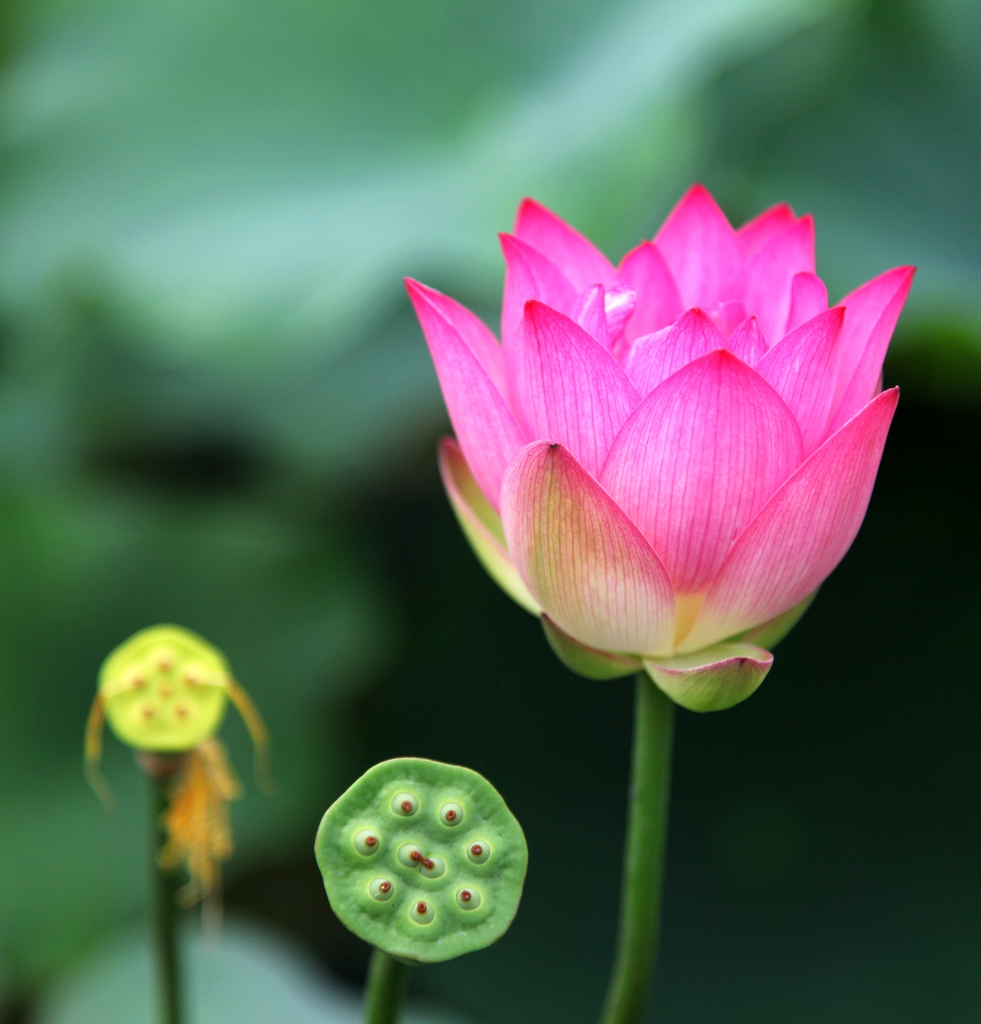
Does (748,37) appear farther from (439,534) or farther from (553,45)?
(439,534)

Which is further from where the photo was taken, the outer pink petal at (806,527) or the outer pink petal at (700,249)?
the outer pink petal at (700,249)

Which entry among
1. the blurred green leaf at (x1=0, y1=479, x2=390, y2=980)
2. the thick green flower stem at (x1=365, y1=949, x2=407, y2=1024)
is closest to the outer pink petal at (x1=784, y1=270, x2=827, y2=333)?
the thick green flower stem at (x1=365, y1=949, x2=407, y2=1024)

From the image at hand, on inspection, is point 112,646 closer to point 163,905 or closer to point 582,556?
point 163,905

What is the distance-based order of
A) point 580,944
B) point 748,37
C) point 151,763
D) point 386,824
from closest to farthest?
point 386,824, point 151,763, point 748,37, point 580,944

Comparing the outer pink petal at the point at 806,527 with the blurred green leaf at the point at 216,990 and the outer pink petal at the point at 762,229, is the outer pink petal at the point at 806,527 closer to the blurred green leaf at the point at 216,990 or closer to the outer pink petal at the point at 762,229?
the outer pink petal at the point at 762,229

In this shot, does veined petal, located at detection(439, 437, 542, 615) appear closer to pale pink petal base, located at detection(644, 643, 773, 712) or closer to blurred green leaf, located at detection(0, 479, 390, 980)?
pale pink petal base, located at detection(644, 643, 773, 712)

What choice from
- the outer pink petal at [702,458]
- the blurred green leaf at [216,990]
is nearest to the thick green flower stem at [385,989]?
the outer pink petal at [702,458]

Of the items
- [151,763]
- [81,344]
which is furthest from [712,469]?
[81,344]

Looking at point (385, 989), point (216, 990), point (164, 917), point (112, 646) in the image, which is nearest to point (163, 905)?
point (164, 917)

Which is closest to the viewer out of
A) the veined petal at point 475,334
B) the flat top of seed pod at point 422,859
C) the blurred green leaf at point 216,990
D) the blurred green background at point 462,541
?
the flat top of seed pod at point 422,859
